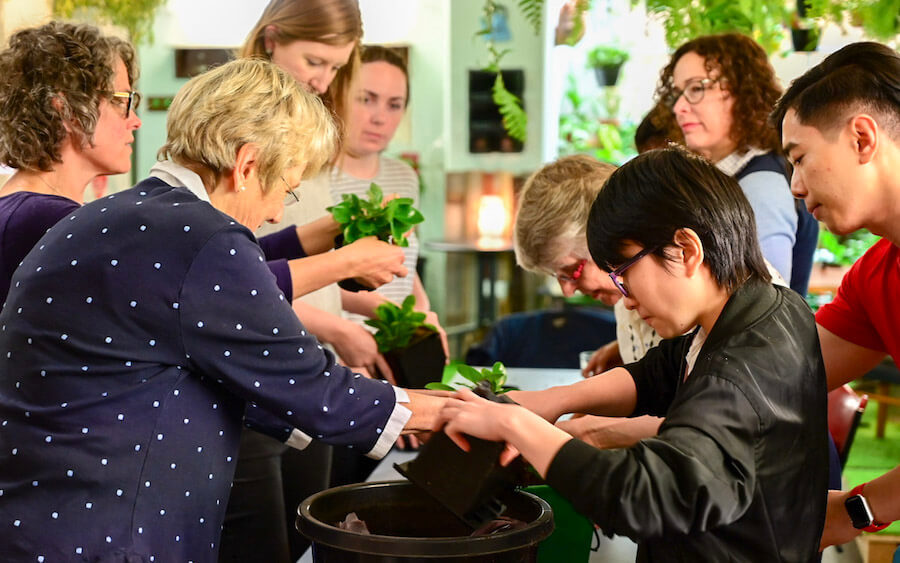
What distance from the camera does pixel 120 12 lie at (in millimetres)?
4602

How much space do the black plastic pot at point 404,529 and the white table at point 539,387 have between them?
0.23m

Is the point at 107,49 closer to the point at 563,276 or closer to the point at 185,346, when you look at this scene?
the point at 185,346

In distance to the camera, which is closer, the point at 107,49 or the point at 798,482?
the point at 798,482

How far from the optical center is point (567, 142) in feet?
26.2

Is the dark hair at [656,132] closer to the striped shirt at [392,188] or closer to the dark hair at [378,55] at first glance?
the striped shirt at [392,188]

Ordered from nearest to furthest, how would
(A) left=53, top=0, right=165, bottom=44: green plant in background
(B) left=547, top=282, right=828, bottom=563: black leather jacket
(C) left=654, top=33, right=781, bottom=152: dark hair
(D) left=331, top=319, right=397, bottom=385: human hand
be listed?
1. (B) left=547, top=282, right=828, bottom=563: black leather jacket
2. (D) left=331, top=319, right=397, bottom=385: human hand
3. (C) left=654, top=33, right=781, bottom=152: dark hair
4. (A) left=53, top=0, right=165, bottom=44: green plant in background

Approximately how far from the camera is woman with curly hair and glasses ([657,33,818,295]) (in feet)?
8.45

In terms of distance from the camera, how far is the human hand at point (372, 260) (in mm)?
2197

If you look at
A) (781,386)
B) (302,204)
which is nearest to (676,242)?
(781,386)

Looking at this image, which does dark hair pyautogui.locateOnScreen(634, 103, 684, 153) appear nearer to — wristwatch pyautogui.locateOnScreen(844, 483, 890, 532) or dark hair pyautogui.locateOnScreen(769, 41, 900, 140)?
dark hair pyautogui.locateOnScreen(769, 41, 900, 140)

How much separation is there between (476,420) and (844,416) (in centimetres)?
162

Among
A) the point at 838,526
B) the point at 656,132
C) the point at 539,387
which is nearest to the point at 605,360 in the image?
the point at 539,387

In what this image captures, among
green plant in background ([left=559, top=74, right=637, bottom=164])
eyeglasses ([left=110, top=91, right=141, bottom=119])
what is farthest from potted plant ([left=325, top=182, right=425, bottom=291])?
green plant in background ([left=559, top=74, right=637, bottom=164])

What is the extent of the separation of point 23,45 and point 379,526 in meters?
1.22
